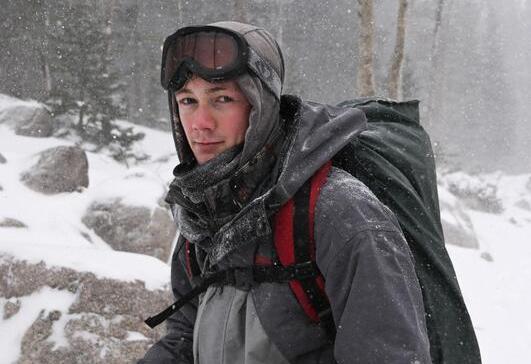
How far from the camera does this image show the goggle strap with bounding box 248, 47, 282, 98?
1.92 meters

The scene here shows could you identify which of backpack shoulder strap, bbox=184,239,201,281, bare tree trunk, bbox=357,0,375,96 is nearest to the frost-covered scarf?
backpack shoulder strap, bbox=184,239,201,281

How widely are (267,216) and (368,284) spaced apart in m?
0.41

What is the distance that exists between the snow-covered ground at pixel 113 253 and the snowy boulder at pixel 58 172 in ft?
0.65

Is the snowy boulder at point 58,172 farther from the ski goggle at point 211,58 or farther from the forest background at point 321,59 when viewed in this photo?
the ski goggle at point 211,58

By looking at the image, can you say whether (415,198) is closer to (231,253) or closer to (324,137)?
(324,137)

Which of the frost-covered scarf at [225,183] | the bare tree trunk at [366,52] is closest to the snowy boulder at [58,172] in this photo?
the bare tree trunk at [366,52]

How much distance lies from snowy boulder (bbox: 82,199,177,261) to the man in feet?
24.5

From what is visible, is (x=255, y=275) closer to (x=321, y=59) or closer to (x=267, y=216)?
(x=267, y=216)

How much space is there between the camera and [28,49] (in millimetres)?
20891

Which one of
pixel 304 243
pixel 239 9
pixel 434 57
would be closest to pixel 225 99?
pixel 304 243

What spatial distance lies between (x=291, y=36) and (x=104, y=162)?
19.6m

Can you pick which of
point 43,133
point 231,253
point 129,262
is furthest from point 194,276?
point 43,133

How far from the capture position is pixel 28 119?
16.1 metres

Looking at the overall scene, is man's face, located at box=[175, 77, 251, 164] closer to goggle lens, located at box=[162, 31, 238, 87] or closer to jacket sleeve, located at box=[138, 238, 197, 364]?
goggle lens, located at box=[162, 31, 238, 87]
